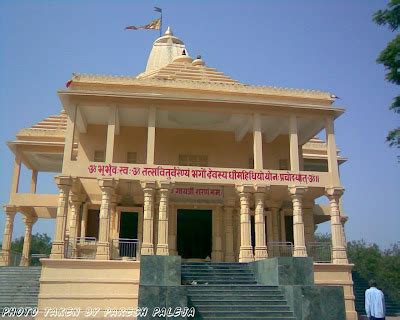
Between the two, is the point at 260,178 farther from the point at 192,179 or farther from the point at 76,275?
the point at 76,275

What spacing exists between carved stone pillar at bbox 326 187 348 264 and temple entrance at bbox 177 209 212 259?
5.79 metres

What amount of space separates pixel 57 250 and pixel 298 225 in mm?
9372

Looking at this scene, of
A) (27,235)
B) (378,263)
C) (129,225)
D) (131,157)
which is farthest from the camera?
(378,263)

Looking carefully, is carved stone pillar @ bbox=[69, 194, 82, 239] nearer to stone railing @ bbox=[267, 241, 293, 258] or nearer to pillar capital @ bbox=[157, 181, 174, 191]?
pillar capital @ bbox=[157, 181, 174, 191]

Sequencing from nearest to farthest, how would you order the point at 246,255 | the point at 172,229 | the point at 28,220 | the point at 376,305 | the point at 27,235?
1. the point at 376,305
2. the point at 246,255
3. the point at 172,229
4. the point at 27,235
5. the point at 28,220

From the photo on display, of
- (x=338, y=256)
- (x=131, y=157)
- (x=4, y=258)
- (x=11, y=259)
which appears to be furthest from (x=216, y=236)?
(x=11, y=259)

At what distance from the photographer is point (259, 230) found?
16.5 metres

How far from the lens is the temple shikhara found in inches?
488

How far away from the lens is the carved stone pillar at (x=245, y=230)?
1611 cm

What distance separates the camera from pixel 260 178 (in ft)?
55.8

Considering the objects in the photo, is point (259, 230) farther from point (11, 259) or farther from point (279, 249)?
point (11, 259)

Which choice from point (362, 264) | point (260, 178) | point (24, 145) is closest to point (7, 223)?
point (24, 145)

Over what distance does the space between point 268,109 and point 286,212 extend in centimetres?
601

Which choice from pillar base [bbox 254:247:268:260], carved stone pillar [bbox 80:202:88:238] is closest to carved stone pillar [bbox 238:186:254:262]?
pillar base [bbox 254:247:268:260]
